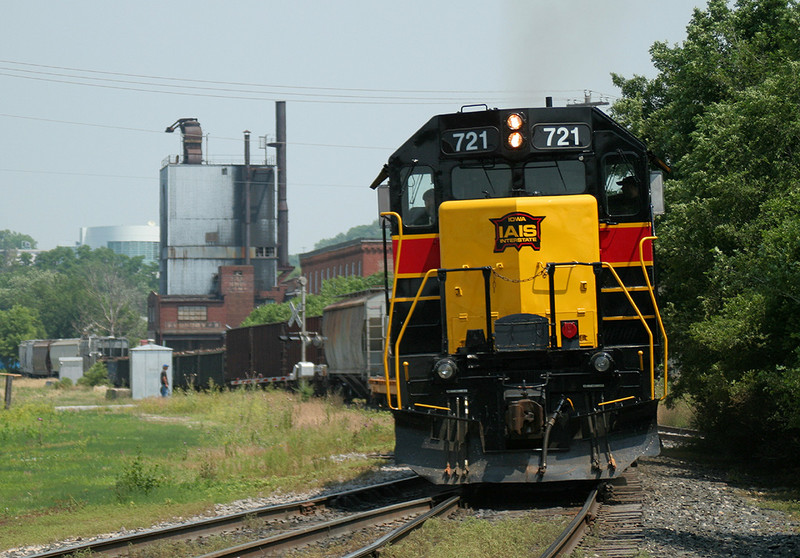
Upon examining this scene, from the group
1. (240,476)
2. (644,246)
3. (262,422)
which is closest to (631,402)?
(644,246)

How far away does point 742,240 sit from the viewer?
16094 millimetres

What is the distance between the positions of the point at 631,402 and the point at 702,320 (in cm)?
705

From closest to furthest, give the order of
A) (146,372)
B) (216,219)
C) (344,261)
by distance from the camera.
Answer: (146,372) < (344,261) < (216,219)

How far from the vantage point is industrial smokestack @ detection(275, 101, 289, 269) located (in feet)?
285

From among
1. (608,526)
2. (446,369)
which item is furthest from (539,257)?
(608,526)

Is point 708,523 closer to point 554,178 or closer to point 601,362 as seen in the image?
point 601,362

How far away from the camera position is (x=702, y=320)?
17.3 meters

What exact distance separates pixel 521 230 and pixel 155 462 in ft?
31.0

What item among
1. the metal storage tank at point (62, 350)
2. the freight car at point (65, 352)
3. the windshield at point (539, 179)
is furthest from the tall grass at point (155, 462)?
the metal storage tank at point (62, 350)

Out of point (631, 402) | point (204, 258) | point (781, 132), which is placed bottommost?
point (631, 402)

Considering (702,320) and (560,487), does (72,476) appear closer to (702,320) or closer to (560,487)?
(560,487)

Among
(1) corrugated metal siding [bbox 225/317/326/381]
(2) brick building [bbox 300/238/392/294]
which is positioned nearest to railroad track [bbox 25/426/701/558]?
(1) corrugated metal siding [bbox 225/317/326/381]

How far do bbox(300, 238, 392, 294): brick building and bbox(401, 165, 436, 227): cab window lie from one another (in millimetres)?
69955

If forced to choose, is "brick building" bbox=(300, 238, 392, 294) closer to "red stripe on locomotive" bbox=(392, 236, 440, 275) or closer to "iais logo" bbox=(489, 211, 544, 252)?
"red stripe on locomotive" bbox=(392, 236, 440, 275)
